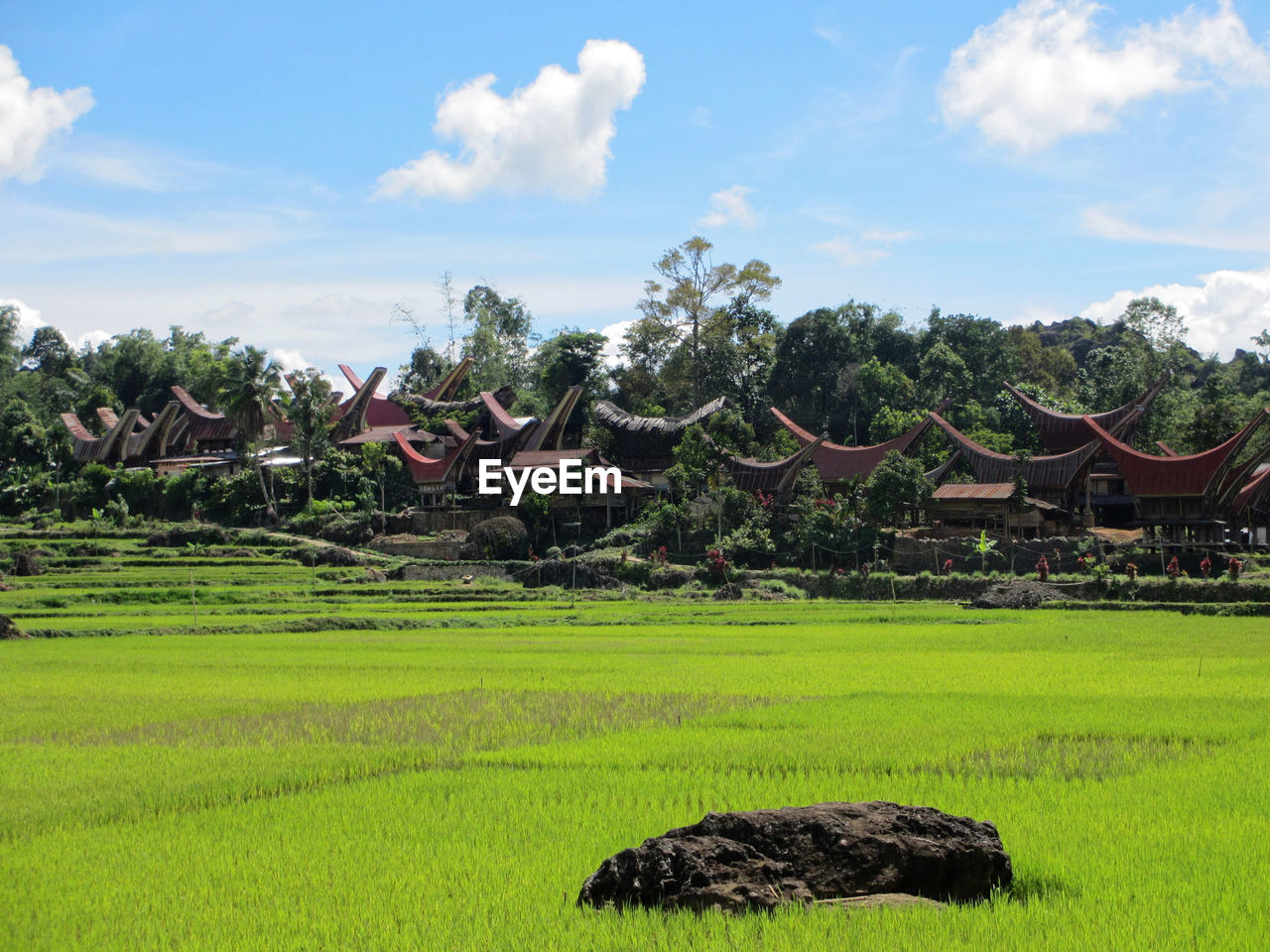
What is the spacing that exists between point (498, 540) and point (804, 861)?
109 ft

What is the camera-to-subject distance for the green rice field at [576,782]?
182 inches

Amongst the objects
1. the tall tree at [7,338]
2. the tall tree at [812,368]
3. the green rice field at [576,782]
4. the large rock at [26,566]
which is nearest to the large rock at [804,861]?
the green rice field at [576,782]

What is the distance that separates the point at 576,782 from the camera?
717cm

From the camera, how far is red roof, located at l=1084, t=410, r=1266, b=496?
31.2 m

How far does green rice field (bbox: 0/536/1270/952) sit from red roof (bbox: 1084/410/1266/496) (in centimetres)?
1604

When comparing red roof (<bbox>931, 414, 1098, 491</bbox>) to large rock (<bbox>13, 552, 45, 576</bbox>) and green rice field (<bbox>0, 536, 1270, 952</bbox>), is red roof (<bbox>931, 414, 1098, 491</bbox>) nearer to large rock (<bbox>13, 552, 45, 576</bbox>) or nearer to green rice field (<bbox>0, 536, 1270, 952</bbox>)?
green rice field (<bbox>0, 536, 1270, 952</bbox>)

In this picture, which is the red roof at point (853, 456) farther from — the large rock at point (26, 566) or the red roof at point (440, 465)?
the large rock at point (26, 566)

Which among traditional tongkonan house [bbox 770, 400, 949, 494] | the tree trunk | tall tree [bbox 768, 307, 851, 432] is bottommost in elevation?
the tree trunk

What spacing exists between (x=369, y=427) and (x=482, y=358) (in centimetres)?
973

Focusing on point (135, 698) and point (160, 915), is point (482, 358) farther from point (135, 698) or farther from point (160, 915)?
point (160, 915)

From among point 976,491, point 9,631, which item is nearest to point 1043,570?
point 976,491

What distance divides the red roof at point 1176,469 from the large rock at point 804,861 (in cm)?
2933

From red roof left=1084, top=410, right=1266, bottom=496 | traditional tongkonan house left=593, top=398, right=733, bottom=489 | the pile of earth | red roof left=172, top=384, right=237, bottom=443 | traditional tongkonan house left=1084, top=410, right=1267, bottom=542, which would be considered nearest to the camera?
the pile of earth

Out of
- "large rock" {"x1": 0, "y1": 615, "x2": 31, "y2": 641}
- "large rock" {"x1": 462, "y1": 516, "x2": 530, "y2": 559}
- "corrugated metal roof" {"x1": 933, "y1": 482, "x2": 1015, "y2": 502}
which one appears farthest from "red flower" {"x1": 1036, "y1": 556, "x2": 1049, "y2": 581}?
"large rock" {"x1": 0, "y1": 615, "x2": 31, "y2": 641}
